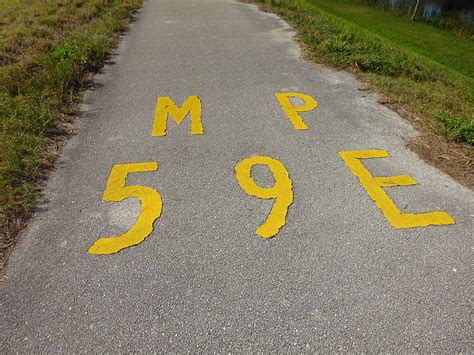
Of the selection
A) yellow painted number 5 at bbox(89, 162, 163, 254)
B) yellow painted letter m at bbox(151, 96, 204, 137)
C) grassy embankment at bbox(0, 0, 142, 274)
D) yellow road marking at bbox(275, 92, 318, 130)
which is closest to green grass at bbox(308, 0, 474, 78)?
yellow road marking at bbox(275, 92, 318, 130)

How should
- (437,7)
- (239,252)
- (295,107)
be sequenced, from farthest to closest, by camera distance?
(437,7)
(295,107)
(239,252)

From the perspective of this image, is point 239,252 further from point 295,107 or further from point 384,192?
point 295,107

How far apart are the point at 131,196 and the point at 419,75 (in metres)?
5.66

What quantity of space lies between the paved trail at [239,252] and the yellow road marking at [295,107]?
0.43 feet

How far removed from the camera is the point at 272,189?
3.39 m

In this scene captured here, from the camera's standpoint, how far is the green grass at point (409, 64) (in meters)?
4.76

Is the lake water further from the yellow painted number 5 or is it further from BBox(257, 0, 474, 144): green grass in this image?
the yellow painted number 5

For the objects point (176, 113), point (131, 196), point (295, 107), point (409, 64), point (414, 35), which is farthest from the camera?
point (414, 35)

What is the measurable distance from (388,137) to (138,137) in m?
3.10

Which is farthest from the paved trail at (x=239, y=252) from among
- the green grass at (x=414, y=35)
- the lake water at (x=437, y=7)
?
the lake water at (x=437, y=7)

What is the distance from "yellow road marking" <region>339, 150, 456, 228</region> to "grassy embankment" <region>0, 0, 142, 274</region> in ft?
10.5

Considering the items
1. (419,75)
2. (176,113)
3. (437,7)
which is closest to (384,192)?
(176,113)

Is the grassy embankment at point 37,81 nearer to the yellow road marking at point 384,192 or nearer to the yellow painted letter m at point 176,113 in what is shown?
the yellow painted letter m at point 176,113

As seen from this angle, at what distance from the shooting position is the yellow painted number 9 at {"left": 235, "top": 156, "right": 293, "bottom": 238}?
117 inches
